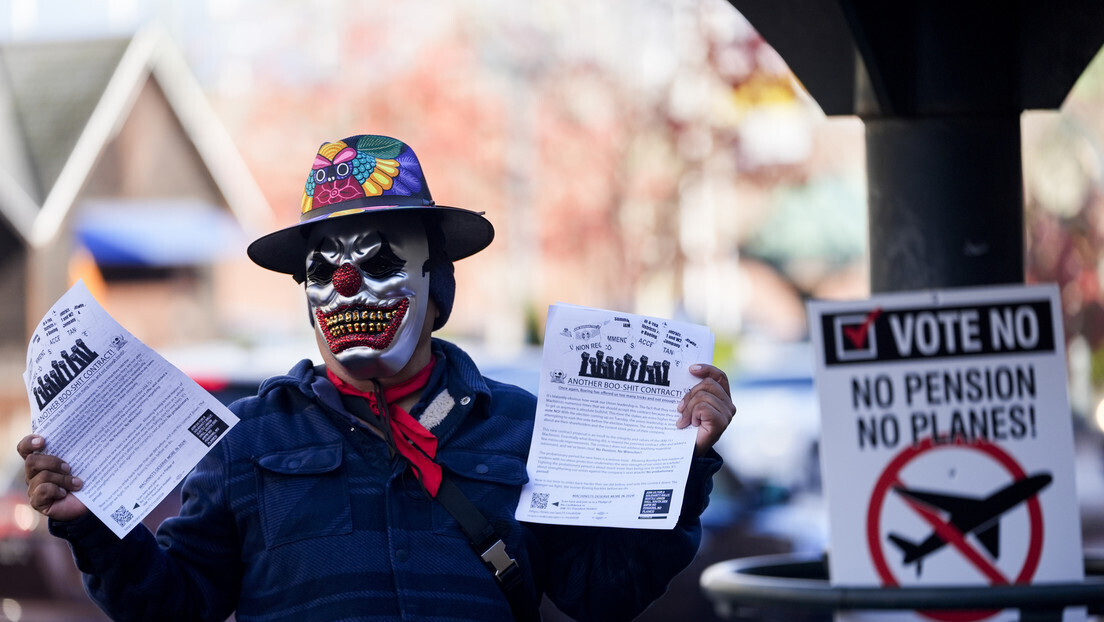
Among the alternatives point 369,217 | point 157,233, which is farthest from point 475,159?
point 369,217

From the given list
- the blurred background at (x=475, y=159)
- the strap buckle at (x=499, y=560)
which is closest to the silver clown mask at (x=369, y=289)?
the strap buckle at (x=499, y=560)

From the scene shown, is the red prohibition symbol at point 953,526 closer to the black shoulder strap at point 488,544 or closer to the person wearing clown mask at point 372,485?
the person wearing clown mask at point 372,485

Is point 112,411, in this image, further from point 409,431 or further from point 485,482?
point 485,482

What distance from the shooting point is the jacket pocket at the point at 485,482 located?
121 inches

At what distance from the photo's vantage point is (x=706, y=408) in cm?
305

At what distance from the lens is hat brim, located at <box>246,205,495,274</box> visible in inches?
127

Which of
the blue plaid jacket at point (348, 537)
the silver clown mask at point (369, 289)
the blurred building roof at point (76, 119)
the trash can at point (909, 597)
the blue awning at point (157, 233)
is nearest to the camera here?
the trash can at point (909, 597)

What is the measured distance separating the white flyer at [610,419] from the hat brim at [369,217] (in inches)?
14.2

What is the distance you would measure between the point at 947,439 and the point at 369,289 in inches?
49.4

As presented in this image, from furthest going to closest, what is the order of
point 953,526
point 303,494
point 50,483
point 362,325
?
point 362,325 → point 303,494 → point 50,483 → point 953,526

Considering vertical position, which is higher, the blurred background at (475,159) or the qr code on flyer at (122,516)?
the blurred background at (475,159)

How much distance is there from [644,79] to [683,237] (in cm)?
257

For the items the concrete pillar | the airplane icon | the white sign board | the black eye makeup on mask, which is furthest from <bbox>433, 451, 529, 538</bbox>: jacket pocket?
the concrete pillar

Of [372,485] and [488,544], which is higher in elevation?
[372,485]
